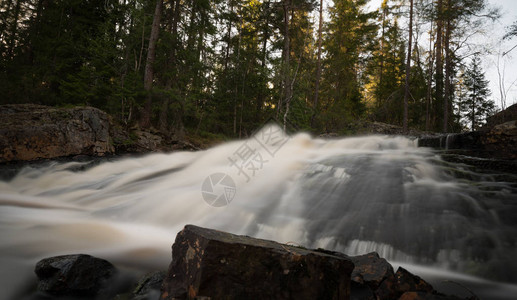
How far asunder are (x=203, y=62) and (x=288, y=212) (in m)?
11.3

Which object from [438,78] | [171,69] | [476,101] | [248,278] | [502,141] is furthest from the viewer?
[476,101]

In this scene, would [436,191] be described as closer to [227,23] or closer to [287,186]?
[287,186]

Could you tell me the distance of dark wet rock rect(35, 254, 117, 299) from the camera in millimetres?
1949

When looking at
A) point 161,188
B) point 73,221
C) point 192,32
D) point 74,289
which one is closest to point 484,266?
point 74,289

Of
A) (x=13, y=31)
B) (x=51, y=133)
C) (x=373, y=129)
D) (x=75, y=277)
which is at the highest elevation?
(x=13, y=31)

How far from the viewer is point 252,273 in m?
1.60

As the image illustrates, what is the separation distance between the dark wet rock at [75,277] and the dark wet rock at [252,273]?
0.75 m

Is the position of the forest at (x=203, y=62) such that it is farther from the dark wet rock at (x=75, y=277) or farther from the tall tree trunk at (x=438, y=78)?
the dark wet rock at (x=75, y=277)

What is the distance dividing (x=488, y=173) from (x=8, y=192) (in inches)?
368

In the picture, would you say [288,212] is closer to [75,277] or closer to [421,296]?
[421,296]

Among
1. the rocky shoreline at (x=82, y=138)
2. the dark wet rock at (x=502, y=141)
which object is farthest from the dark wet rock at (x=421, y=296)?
the dark wet rock at (x=502, y=141)

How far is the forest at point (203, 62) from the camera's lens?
10.7 meters

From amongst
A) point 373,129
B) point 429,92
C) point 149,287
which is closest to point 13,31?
point 149,287

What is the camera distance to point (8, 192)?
5020 millimetres
